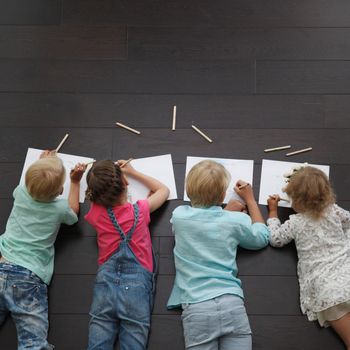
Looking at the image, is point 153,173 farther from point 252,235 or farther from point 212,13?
point 212,13

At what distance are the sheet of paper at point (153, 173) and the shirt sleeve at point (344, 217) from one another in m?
0.50

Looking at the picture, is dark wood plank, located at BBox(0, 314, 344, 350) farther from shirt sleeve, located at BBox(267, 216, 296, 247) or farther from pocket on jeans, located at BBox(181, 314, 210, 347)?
shirt sleeve, located at BBox(267, 216, 296, 247)

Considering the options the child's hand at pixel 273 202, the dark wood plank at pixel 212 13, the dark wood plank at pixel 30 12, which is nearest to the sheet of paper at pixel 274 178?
the child's hand at pixel 273 202

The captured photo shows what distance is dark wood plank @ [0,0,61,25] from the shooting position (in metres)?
1.63

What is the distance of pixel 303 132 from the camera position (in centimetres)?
151

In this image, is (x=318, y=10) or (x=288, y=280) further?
(x=318, y=10)

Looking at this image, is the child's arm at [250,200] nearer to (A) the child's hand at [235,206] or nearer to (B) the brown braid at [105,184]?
(A) the child's hand at [235,206]

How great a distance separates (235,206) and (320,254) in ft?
0.94

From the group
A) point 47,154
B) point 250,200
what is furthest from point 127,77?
point 250,200

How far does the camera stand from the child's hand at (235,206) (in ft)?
4.63

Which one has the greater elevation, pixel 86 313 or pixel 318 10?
pixel 318 10

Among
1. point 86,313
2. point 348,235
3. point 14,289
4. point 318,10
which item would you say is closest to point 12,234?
point 14,289

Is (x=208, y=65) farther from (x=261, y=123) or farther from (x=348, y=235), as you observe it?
(x=348, y=235)

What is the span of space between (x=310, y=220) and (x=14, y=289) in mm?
880
